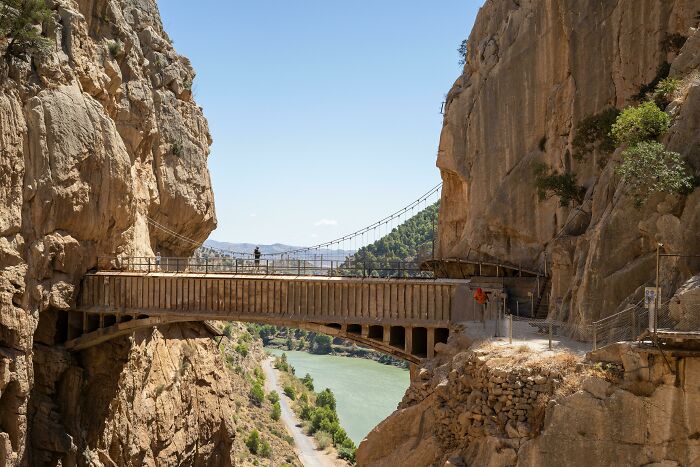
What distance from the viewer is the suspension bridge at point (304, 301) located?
2402 cm

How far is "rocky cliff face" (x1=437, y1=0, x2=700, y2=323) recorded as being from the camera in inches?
676

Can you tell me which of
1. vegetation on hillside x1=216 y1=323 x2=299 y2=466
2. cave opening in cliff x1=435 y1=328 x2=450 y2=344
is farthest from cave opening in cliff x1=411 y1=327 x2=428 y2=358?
vegetation on hillside x1=216 y1=323 x2=299 y2=466

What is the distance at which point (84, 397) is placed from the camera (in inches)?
1201

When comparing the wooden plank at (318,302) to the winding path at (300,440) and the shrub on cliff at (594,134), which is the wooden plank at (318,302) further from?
the winding path at (300,440)

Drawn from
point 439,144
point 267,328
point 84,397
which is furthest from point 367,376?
point 84,397

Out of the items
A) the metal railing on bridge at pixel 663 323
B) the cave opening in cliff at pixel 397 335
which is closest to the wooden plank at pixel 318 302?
the cave opening in cliff at pixel 397 335

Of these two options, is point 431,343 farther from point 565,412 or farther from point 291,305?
point 565,412

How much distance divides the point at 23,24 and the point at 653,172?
846 inches

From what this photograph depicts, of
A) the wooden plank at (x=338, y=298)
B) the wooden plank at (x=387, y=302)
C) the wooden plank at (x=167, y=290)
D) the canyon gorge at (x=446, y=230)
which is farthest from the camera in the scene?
the wooden plank at (x=167, y=290)

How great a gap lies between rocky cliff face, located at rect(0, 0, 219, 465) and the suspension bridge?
145cm

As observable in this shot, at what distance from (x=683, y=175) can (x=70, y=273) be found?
72.0 feet

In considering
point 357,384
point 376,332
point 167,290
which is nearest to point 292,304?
point 376,332

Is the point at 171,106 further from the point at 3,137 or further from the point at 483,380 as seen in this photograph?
the point at 483,380

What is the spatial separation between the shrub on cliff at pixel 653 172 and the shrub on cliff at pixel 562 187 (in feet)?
34.3
